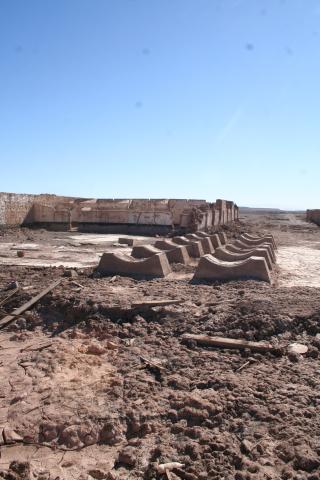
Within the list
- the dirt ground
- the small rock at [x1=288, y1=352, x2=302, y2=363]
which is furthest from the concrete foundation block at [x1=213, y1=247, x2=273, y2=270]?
the small rock at [x1=288, y1=352, x2=302, y2=363]

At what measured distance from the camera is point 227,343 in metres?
4.70

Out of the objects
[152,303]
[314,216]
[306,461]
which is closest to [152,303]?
[152,303]

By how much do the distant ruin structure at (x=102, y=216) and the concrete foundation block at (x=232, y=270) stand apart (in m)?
10.2

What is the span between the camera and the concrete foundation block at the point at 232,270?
25.1ft

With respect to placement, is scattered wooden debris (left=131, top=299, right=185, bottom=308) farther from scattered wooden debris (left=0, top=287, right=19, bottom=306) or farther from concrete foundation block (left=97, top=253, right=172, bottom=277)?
concrete foundation block (left=97, top=253, right=172, bottom=277)

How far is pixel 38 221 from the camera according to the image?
21734 mm

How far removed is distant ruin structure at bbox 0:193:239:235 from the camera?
19234 mm

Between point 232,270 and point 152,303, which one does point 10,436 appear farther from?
point 232,270

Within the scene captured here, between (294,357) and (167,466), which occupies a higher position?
(294,357)

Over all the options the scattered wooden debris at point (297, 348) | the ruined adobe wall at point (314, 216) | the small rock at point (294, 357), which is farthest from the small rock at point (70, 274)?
the ruined adobe wall at point (314, 216)

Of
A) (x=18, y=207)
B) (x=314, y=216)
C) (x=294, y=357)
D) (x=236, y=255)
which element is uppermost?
(x=18, y=207)

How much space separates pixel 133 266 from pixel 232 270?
182 cm

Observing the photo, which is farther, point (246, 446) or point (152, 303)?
point (152, 303)

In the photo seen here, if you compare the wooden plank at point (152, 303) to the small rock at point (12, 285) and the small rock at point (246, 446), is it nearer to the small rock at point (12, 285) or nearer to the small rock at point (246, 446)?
the small rock at point (12, 285)
